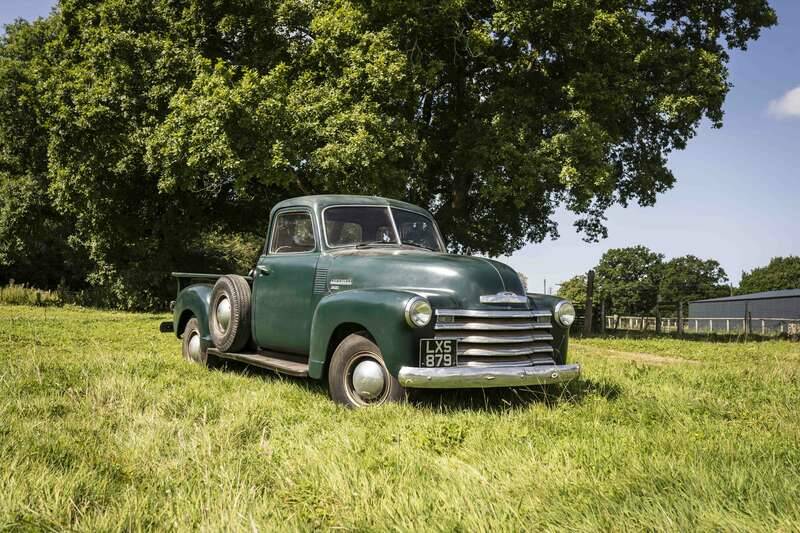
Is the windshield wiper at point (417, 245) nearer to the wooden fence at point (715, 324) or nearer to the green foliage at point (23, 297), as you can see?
the green foliage at point (23, 297)

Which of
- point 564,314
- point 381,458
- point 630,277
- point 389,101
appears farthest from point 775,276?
point 381,458

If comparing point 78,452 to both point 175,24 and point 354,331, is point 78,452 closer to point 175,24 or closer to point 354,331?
point 354,331

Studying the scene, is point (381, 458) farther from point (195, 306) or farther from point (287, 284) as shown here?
point (195, 306)

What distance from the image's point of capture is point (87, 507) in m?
2.92

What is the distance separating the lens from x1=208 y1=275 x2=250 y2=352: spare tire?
7.09 metres

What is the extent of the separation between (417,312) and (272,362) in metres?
2.02

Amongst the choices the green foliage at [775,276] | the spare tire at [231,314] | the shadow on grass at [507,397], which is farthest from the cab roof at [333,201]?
the green foliage at [775,276]

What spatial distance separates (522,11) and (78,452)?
1538cm

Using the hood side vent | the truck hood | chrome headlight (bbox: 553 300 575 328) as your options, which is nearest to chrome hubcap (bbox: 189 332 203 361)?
the hood side vent

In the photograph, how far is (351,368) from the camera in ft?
18.4

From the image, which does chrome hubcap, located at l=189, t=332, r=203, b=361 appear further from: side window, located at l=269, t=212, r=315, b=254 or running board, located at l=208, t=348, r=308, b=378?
side window, located at l=269, t=212, r=315, b=254

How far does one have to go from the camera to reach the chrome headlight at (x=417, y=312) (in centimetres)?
509

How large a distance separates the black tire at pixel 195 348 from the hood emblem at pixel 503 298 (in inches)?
158

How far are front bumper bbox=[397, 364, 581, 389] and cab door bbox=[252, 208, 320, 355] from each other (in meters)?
1.70
